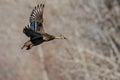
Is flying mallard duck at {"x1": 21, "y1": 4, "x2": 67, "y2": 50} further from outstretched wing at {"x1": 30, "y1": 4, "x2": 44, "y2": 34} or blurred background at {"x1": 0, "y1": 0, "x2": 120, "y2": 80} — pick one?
blurred background at {"x1": 0, "y1": 0, "x2": 120, "y2": 80}

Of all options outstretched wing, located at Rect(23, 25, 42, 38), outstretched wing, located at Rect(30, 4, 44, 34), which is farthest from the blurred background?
outstretched wing, located at Rect(23, 25, 42, 38)

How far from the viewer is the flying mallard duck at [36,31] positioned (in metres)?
1.69

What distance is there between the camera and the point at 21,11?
11586mm

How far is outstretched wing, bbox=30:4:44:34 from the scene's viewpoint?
177cm

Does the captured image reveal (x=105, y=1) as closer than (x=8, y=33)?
No

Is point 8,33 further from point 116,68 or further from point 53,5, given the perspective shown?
point 116,68

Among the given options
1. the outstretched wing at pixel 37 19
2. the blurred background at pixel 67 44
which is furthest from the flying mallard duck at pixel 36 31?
the blurred background at pixel 67 44

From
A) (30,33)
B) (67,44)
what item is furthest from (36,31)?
(67,44)

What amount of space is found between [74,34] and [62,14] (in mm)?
481

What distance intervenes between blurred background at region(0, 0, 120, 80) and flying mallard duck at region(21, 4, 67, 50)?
9002mm

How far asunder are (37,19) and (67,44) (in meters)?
10.6

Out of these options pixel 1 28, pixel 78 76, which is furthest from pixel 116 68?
pixel 1 28

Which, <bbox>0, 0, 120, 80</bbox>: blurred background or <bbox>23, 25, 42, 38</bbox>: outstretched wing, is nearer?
<bbox>23, 25, 42, 38</bbox>: outstretched wing

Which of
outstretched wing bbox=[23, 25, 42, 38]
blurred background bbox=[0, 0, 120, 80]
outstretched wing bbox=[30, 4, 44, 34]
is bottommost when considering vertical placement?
outstretched wing bbox=[23, 25, 42, 38]
